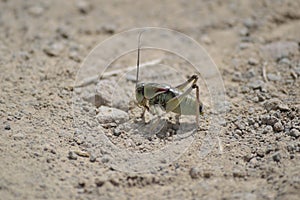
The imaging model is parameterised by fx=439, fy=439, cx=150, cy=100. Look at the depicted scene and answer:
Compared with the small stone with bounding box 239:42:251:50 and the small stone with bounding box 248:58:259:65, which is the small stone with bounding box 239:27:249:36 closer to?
the small stone with bounding box 239:42:251:50

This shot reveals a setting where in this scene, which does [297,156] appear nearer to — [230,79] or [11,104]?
[230,79]

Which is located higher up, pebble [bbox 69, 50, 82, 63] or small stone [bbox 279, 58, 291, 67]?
pebble [bbox 69, 50, 82, 63]

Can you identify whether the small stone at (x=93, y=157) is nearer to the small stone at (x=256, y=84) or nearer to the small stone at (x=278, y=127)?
the small stone at (x=278, y=127)

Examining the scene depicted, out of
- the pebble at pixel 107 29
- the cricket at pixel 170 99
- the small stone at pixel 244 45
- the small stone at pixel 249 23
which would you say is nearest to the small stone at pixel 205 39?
the small stone at pixel 244 45

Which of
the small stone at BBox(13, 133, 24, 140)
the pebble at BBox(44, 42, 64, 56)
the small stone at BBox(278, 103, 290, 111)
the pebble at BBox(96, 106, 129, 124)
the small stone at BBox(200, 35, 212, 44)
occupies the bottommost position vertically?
the small stone at BBox(13, 133, 24, 140)

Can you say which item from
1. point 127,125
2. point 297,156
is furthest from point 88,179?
point 297,156

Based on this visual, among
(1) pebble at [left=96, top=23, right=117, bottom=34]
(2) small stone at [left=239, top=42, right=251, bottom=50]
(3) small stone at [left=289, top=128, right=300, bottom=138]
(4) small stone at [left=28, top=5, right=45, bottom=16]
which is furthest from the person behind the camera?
(4) small stone at [left=28, top=5, right=45, bottom=16]

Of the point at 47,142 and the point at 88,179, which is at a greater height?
the point at 47,142

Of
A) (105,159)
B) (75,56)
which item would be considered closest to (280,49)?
(75,56)

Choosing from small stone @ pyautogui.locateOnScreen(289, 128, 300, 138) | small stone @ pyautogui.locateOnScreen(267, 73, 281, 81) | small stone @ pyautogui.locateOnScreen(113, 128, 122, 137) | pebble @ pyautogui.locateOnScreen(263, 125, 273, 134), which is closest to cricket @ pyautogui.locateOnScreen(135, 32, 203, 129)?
small stone @ pyautogui.locateOnScreen(113, 128, 122, 137)
